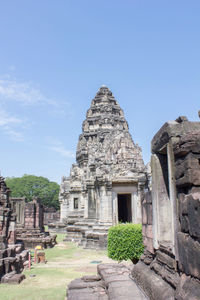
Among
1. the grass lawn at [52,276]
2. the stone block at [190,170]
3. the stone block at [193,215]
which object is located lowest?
the grass lawn at [52,276]

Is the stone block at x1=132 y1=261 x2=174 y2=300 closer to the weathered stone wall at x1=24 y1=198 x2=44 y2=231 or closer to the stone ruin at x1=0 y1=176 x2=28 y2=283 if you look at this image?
the stone ruin at x1=0 y1=176 x2=28 y2=283

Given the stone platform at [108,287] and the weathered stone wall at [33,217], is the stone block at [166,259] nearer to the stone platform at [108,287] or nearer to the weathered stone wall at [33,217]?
the stone platform at [108,287]

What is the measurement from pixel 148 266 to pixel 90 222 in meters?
11.7

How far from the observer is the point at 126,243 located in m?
8.85

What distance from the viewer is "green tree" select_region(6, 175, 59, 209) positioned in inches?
2298

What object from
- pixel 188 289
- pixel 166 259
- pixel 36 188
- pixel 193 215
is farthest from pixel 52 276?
pixel 36 188

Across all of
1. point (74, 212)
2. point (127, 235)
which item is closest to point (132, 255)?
point (127, 235)

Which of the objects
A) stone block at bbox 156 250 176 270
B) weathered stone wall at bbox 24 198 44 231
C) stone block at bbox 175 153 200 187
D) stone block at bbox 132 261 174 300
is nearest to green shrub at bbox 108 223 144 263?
stone block at bbox 132 261 174 300

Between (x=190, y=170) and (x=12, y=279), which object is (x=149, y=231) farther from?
(x=12, y=279)

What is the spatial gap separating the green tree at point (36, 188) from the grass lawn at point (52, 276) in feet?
152

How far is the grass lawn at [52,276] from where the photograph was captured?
6.62m

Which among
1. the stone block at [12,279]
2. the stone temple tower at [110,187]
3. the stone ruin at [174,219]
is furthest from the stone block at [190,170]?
the stone temple tower at [110,187]

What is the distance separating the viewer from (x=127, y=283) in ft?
16.3

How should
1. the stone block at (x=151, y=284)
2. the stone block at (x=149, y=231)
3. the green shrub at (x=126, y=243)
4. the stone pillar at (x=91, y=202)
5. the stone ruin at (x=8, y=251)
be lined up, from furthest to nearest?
the stone pillar at (x=91, y=202)
the green shrub at (x=126, y=243)
the stone ruin at (x=8, y=251)
the stone block at (x=149, y=231)
the stone block at (x=151, y=284)
